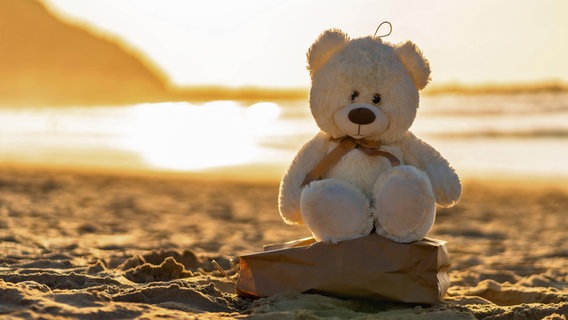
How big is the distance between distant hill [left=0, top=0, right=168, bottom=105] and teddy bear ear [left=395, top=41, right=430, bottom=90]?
3632 cm

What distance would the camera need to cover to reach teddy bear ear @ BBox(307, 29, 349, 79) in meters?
3.52

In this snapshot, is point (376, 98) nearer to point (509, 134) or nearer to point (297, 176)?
point (297, 176)

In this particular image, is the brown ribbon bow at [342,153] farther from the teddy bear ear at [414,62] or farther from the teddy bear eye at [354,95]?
the teddy bear ear at [414,62]

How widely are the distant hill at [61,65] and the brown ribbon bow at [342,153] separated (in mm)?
36230

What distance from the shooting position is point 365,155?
346cm

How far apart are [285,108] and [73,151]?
1599 cm

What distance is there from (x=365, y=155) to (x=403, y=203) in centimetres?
33

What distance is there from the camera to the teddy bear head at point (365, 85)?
3.41m

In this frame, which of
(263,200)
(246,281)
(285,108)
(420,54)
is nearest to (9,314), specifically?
(246,281)

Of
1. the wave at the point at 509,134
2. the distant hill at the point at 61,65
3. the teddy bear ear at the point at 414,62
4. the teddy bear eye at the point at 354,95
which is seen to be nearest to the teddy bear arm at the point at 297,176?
the teddy bear eye at the point at 354,95

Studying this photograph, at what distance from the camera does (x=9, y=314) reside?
2834 mm

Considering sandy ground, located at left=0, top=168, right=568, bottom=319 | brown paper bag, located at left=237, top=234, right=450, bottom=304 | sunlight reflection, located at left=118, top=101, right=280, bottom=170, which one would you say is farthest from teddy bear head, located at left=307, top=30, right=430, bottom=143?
sunlight reflection, located at left=118, top=101, right=280, bottom=170

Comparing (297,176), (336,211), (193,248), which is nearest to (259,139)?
(193,248)

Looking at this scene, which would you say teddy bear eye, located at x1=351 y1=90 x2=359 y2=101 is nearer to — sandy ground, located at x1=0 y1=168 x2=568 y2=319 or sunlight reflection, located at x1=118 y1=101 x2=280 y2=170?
sandy ground, located at x1=0 y1=168 x2=568 y2=319
